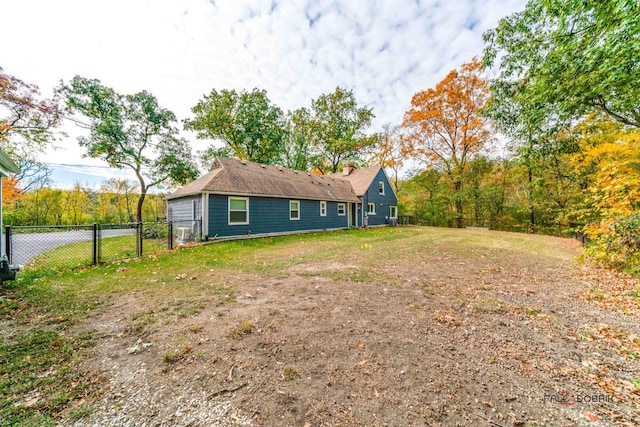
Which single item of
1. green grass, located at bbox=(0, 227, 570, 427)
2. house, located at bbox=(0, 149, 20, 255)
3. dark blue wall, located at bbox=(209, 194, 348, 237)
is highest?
house, located at bbox=(0, 149, 20, 255)

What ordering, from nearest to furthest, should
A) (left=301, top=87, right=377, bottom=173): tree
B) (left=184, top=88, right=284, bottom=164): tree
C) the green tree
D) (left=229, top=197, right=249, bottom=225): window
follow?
(left=229, top=197, right=249, bottom=225): window, (left=184, top=88, right=284, bottom=164): tree, (left=301, top=87, right=377, bottom=173): tree, the green tree

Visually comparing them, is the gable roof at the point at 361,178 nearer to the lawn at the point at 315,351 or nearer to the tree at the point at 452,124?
the tree at the point at 452,124

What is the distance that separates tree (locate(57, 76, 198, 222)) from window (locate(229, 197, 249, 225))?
1019cm

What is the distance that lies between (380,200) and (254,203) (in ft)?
41.6

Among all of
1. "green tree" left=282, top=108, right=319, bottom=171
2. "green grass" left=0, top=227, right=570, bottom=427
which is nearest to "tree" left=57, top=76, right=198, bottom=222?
"green tree" left=282, top=108, right=319, bottom=171

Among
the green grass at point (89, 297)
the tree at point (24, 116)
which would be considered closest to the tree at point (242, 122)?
the tree at point (24, 116)

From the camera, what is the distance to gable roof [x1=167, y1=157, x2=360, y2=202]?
1087cm

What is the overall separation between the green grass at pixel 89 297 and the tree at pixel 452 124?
13.2 meters

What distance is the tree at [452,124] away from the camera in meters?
17.3

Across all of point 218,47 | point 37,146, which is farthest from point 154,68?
point 37,146

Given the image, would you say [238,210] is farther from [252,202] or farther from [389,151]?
[389,151]

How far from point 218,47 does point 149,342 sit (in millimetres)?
10834

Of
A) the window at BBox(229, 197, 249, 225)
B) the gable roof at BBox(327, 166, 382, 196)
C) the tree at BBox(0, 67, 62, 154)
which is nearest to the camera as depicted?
the window at BBox(229, 197, 249, 225)

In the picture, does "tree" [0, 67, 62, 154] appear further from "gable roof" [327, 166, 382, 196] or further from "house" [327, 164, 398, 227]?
"house" [327, 164, 398, 227]
